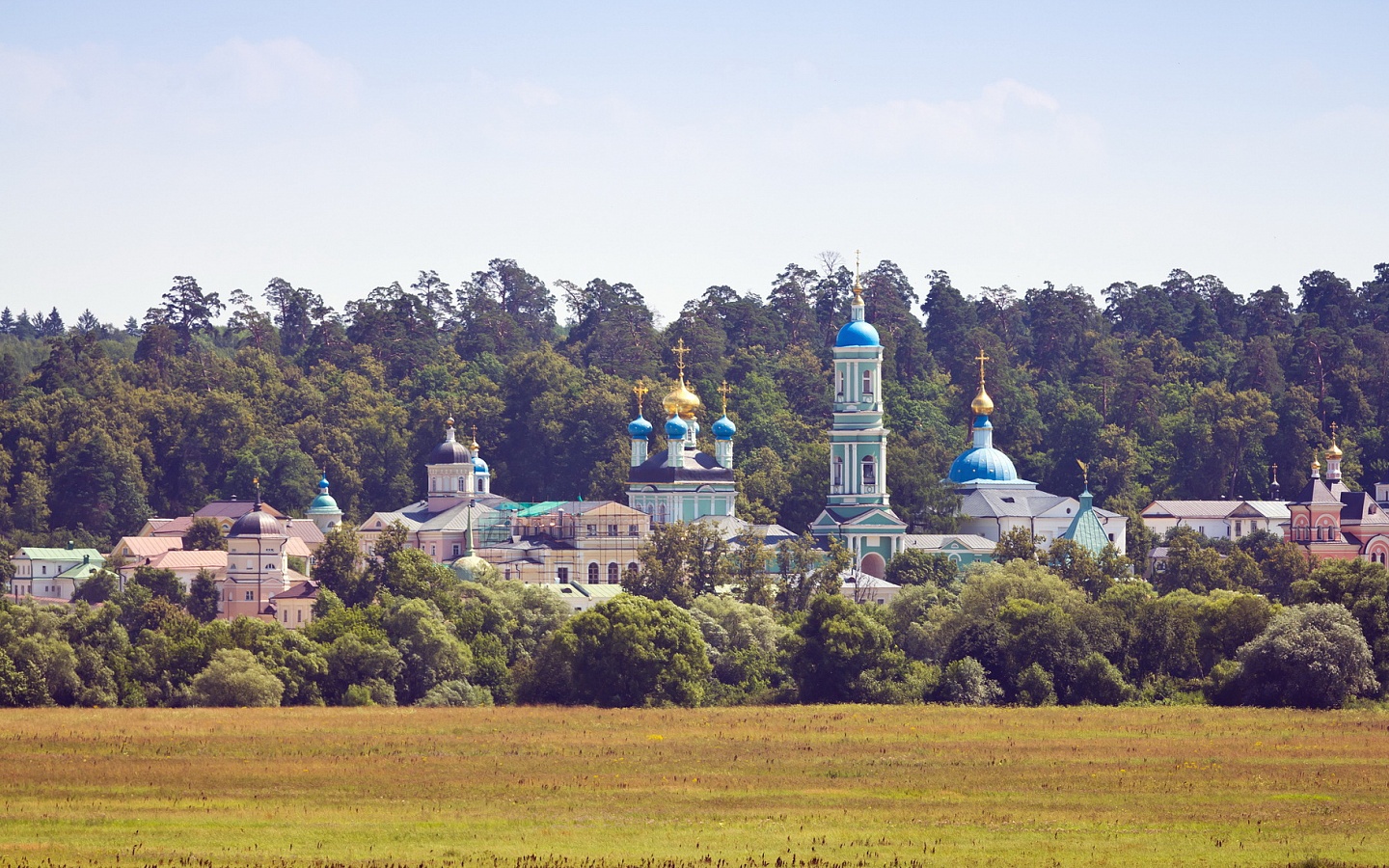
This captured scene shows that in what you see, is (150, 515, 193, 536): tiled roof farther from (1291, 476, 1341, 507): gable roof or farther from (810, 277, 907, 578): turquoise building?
(1291, 476, 1341, 507): gable roof

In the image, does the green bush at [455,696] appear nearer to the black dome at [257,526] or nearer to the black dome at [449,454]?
the black dome at [257,526]

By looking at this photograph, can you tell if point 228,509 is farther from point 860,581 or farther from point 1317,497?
point 1317,497

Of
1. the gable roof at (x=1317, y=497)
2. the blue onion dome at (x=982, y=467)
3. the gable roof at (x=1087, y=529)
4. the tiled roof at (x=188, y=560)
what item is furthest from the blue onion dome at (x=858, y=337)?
the tiled roof at (x=188, y=560)

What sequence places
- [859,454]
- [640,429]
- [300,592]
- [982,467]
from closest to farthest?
[300,592], [859,454], [640,429], [982,467]

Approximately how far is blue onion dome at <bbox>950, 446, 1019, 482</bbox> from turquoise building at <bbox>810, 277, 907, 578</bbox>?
6840 mm

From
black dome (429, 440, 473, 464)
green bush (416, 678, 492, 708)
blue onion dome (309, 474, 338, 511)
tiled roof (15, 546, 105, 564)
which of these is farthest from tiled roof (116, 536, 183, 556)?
green bush (416, 678, 492, 708)

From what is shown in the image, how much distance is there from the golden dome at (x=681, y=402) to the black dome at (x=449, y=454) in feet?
37.5

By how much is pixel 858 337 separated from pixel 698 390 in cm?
3091

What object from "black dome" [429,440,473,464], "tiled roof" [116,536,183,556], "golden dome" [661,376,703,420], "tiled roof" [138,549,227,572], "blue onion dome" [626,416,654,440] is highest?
"golden dome" [661,376,703,420]

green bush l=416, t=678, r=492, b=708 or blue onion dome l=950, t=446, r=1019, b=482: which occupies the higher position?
blue onion dome l=950, t=446, r=1019, b=482

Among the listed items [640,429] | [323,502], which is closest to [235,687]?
[640,429]

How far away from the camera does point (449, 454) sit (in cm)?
12031

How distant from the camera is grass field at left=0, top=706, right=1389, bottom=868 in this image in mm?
37000

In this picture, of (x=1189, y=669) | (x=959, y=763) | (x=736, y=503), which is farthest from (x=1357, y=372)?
(x=959, y=763)
